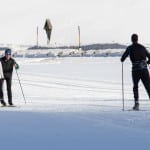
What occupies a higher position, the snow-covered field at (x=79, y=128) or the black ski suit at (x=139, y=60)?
the black ski suit at (x=139, y=60)

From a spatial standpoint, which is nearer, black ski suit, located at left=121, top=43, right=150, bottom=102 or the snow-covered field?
the snow-covered field

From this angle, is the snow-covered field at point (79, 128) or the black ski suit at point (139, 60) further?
the black ski suit at point (139, 60)

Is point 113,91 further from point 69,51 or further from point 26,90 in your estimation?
point 69,51

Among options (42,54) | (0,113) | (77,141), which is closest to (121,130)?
(77,141)

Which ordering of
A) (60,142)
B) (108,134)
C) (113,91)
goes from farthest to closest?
1. (113,91)
2. (108,134)
3. (60,142)

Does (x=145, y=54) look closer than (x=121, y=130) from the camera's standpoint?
No

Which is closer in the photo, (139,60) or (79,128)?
(79,128)

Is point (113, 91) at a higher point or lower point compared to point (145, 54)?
lower

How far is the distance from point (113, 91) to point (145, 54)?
23.6 ft

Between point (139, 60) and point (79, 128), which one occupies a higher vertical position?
point (139, 60)

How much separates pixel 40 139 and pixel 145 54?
529 centimetres

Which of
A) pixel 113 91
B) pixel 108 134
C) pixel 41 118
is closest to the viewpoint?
pixel 108 134

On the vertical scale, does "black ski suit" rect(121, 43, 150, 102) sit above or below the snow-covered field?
above

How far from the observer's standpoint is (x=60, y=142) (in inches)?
336
